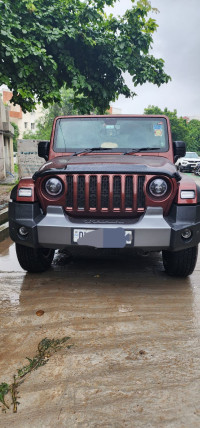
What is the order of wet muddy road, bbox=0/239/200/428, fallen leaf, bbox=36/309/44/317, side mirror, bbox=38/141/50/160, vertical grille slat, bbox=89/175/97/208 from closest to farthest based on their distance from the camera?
wet muddy road, bbox=0/239/200/428 < fallen leaf, bbox=36/309/44/317 < vertical grille slat, bbox=89/175/97/208 < side mirror, bbox=38/141/50/160

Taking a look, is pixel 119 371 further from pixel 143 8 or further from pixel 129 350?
pixel 143 8

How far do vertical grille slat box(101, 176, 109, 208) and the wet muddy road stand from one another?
91 cm

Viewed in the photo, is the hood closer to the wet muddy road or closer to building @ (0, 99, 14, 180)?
the wet muddy road

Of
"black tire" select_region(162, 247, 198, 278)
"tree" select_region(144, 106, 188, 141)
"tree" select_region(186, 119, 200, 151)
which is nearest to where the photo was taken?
"black tire" select_region(162, 247, 198, 278)

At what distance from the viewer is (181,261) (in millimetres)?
3906

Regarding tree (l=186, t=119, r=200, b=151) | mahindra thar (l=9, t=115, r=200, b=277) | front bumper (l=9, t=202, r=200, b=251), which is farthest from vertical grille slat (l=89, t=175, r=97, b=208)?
tree (l=186, t=119, r=200, b=151)

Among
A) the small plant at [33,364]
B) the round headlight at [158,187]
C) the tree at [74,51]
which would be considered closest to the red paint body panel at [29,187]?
the round headlight at [158,187]

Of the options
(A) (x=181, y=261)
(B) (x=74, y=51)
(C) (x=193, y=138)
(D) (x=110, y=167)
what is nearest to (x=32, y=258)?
(D) (x=110, y=167)

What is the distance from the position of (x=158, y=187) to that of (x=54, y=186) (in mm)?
1003

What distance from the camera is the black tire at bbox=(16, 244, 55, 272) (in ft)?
13.0

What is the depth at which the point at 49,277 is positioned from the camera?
13.6ft

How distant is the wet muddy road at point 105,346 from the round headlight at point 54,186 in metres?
1.00

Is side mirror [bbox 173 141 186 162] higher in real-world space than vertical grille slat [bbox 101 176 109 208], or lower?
higher

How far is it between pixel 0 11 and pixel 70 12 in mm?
2130
